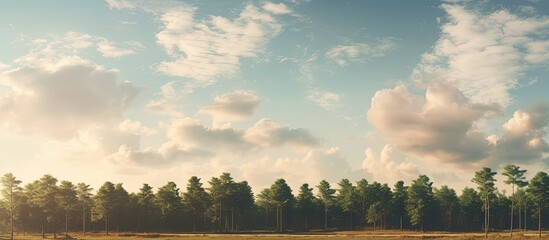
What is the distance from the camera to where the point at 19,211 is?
117m

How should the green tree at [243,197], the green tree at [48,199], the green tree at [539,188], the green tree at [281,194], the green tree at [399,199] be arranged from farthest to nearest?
the green tree at [399,199], the green tree at [281,194], the green tree at [243,197], the green tree at [48,199], the green tree at [539,188]

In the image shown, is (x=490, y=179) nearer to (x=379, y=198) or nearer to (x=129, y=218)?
(x=379, y=198)

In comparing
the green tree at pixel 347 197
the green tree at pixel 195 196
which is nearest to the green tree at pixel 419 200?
the green tree at pixel 347 197

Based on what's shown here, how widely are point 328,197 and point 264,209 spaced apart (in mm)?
24929

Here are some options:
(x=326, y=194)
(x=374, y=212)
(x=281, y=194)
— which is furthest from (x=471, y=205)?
(x=281, y=194)

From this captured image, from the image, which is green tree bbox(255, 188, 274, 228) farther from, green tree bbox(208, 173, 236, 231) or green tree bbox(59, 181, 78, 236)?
green tree bbox(59, 181, 78, 236)

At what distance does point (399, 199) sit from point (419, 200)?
859 cm

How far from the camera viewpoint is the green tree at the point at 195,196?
126062 mm

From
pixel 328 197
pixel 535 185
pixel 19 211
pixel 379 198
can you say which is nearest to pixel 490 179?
pixel 535 185

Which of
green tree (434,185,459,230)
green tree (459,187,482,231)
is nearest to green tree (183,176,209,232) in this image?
green tree (434,185,459,230)

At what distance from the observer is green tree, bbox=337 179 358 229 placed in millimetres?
142375

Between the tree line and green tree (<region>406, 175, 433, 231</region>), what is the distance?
278 millimetres

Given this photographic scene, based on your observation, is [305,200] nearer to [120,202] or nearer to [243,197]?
[243,197]

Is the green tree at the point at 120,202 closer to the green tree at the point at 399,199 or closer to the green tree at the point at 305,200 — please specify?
the green tree at the point at 305,200
